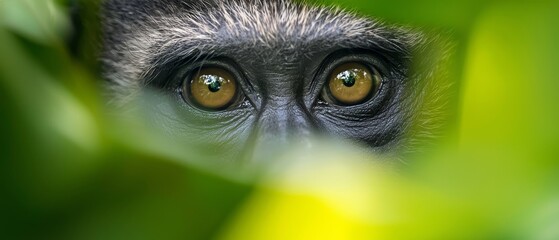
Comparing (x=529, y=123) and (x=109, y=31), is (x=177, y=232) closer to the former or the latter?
(x=529, y=123)

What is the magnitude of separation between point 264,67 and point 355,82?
21 cm

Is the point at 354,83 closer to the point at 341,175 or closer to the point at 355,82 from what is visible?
the point at 355,82

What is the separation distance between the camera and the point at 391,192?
11.5 inches

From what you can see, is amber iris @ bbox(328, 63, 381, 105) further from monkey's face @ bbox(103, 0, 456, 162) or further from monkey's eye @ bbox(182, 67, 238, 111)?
monkey's eye @ bbox(182, 67, 238, 111)

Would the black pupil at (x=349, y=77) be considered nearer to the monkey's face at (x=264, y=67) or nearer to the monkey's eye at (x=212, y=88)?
the monkey's face at (x=264, y=67)

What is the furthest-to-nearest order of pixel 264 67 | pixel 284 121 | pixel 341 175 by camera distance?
pixel 264 67, pixel 284 121, pixel 341 175

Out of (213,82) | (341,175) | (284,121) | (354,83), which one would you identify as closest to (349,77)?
(354,83)

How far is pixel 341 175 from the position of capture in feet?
0.97

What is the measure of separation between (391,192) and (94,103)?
145 millimetres

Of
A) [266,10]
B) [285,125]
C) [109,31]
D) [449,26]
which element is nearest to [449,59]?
[449,26]

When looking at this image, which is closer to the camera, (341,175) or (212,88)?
(341,175)

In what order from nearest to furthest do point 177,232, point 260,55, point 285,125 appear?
point 177,232
point 285,125
point 260,55

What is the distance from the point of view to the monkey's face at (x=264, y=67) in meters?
1.78

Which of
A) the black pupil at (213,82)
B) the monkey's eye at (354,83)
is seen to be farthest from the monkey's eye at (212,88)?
the monkey's eye at (354,83)
